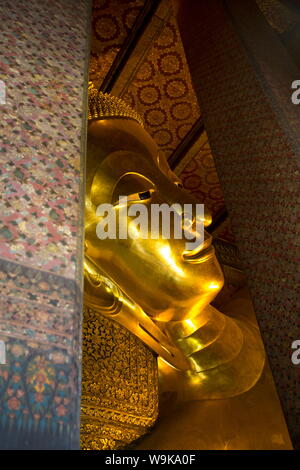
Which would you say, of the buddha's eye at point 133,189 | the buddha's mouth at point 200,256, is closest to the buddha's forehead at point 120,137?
the buddha's eye at point 133,189

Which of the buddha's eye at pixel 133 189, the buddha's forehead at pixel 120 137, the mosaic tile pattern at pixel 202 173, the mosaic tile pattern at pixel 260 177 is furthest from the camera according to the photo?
the mosaic tile pattern at pixel 202 173

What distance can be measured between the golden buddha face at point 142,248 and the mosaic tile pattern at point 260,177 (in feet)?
1.14

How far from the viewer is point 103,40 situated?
3037 millimetres

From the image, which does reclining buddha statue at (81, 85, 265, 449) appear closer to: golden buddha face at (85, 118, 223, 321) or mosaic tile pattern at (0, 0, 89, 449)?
golden buddha face at (85, 118, 223, 321)

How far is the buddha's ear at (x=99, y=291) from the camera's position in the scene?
2.23 meters

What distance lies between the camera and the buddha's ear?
2230 mm

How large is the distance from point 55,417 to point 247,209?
3.82 feet

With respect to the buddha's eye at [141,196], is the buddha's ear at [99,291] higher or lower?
lower

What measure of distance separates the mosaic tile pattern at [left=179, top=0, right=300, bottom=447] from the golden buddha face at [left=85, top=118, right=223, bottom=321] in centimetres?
35

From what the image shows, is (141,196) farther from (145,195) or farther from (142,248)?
(142,248)

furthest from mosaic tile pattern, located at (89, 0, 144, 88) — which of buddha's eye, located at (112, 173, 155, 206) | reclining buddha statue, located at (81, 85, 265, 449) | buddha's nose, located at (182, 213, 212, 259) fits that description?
buddha's nose, located at (182, 213, 212, 259)

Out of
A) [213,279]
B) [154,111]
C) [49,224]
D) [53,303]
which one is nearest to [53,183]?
[49,224]

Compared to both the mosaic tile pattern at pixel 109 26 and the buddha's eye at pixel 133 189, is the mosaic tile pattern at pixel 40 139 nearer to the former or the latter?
the buddha's eye at pixel 133 189

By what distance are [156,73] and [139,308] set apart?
164cm
